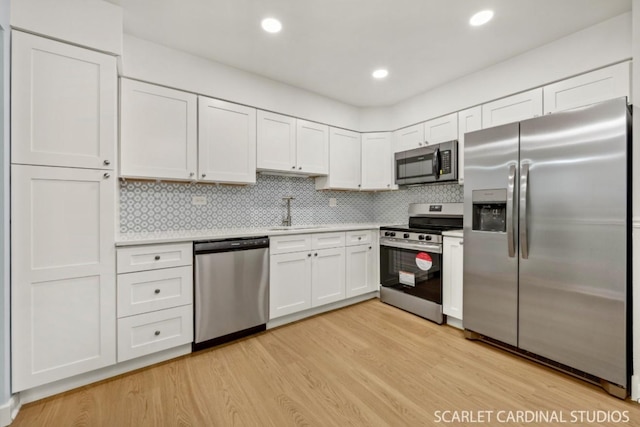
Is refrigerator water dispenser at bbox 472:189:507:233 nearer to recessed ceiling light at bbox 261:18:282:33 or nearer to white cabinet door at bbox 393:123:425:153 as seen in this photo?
white cabinet door at bbox 393:123:425:153

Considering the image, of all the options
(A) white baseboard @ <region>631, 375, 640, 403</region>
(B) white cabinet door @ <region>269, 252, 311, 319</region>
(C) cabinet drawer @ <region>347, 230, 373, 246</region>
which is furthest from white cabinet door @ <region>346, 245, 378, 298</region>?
(A) white baseboard @ <region>631, 375, 640, 403</region>

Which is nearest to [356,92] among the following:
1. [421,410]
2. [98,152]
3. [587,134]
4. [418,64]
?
[418,64]

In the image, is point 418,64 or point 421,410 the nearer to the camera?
point 421,410

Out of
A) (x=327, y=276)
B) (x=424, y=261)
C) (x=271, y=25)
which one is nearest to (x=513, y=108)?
(x=424, y=261)

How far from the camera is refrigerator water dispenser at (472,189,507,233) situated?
7.34 ft

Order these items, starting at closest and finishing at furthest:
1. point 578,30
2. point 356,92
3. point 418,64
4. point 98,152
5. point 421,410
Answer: point 421,410 < point 98,152 < point 578,30 < point 418,64 < point 356,92

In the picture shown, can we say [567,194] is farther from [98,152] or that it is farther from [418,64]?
[98,152]

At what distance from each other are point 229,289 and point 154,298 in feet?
1.85

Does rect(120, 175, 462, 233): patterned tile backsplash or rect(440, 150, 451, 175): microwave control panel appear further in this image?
rect(440, 150, 451, 175): microwave control panel

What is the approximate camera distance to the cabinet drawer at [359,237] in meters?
3.29

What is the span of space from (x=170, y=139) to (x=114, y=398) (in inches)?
76.4

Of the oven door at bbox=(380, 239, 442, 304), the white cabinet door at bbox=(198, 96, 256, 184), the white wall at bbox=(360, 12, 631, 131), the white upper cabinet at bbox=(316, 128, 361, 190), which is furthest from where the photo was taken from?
the white upper cabinet at bbox=(316, 128, 361, 190)

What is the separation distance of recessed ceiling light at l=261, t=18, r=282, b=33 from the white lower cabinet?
1839mm

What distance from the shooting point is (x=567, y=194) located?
1.87 meters
